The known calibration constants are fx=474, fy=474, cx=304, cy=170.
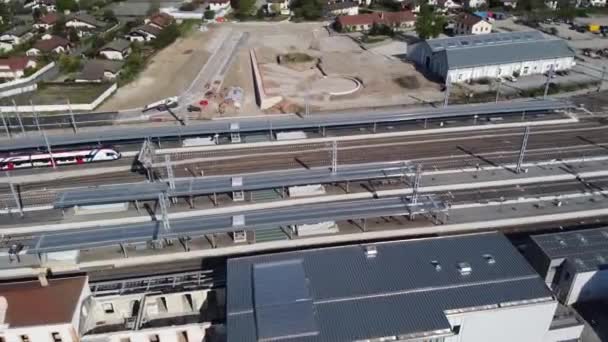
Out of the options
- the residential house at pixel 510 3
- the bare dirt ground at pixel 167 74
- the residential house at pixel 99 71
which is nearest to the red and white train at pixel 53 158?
the bare dirt ground at pixel 167 74

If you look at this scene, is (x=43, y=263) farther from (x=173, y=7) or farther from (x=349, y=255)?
(x=173, y=7)

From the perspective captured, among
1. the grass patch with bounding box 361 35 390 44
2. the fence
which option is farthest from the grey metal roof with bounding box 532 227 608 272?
the fence

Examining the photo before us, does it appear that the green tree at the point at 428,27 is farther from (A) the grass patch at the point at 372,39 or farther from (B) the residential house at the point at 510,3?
(B) the residential house at the point at 510,3

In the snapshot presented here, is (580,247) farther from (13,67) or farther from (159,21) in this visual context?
(159,21)

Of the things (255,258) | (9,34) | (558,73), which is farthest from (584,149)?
(9,34)

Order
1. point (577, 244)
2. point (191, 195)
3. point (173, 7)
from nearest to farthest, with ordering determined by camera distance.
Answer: point (577, 244) < point (191, 195) < point (173, 7)

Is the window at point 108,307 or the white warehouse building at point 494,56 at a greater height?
the white warehouse building at point 494,56

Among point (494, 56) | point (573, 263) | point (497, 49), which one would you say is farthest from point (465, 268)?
point (497, 49)
